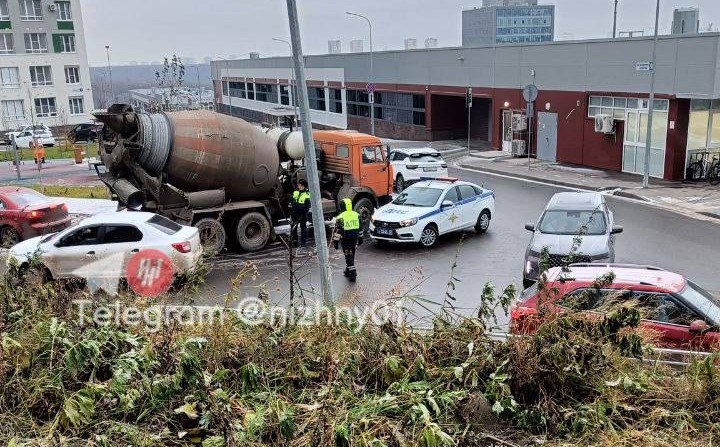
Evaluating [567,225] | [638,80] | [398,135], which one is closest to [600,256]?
[567,225]

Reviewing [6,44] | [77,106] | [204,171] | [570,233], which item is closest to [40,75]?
[6,44]

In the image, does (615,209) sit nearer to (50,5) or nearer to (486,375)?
(486,375)

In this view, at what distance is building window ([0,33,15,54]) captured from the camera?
5981 cm

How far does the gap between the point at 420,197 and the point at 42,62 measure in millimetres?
55980

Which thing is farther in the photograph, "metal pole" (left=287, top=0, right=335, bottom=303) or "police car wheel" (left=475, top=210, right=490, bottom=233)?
"police car wheel" (left=475, top=210, right=490, bottom=233)

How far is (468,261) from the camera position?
1498cm

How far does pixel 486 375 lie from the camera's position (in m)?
6.38

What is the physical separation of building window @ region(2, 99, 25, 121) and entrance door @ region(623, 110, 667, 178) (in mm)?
54485

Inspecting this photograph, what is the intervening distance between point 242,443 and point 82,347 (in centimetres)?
220

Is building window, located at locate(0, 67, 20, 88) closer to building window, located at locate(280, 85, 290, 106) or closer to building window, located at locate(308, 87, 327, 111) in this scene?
building window, located at locate(280, 85, 290, 106)

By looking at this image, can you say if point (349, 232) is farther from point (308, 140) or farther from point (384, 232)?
point (308, 140)

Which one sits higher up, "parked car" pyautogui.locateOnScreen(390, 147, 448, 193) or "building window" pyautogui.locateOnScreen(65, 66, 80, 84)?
"building window" pyautogui.locateOnScreen(65, 66, 80, 84)

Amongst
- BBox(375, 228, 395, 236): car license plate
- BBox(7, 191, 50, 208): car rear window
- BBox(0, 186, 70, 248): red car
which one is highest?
BBox(7, 191, 50, 208): car rear window

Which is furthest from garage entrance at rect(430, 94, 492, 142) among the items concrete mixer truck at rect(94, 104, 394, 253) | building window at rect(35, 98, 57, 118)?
building window at rect(35, 98, 57, 118)
